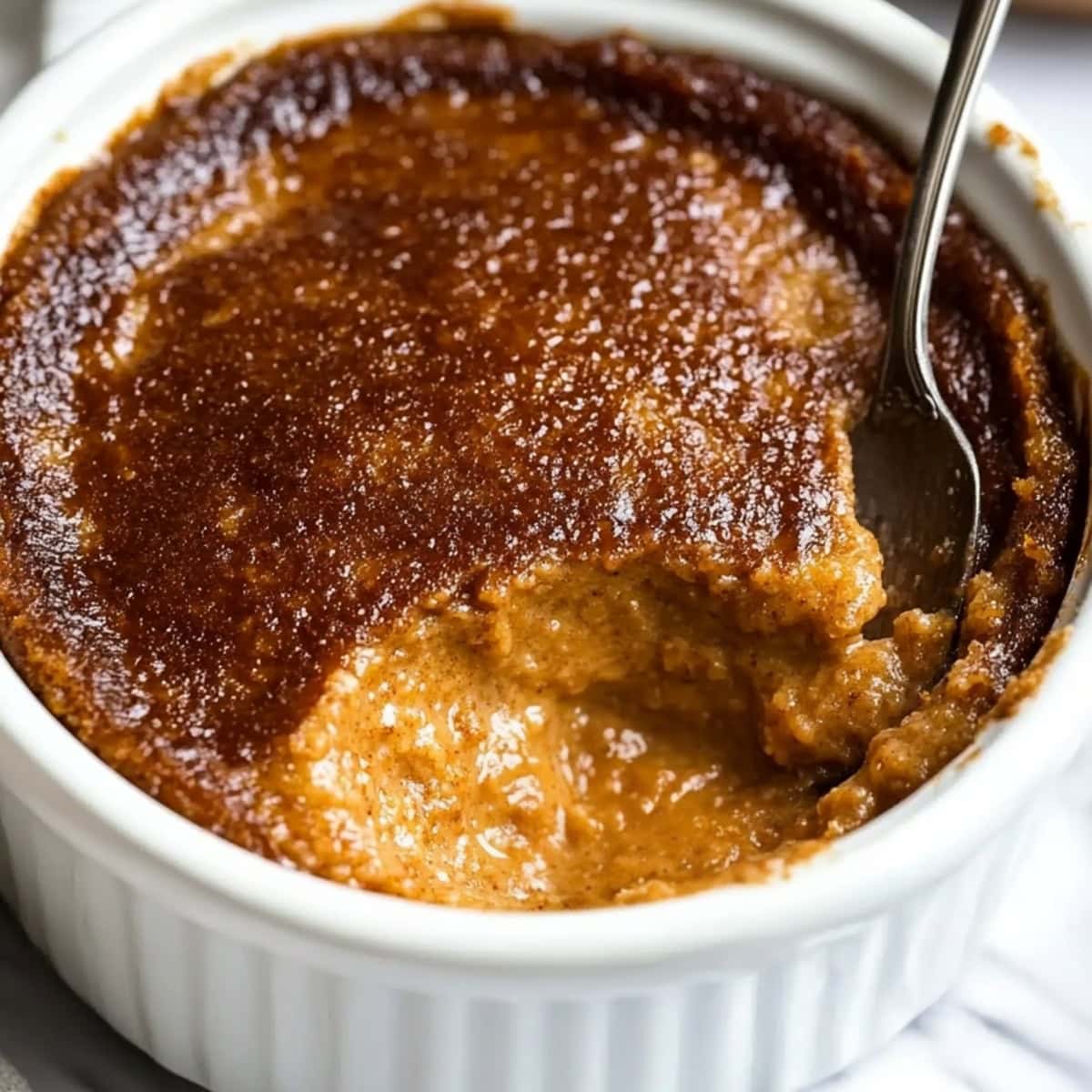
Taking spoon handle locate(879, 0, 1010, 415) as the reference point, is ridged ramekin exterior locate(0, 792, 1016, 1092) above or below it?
below

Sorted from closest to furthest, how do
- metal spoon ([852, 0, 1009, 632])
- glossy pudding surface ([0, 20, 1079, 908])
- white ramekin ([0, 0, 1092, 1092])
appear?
white ramekin ([0, 0, 1092, 1092]), glossy pudding surface ([0, 20, 1079, 908]), metal spoon ([852, 0, 1009, 632])

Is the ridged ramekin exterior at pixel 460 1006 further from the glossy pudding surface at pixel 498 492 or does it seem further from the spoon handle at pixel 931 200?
the spoon handle at pixel 931 200

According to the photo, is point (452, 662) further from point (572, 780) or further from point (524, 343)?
point (524, 343)

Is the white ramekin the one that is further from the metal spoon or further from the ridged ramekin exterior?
the metal spoon

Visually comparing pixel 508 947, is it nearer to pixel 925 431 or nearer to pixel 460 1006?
pixel 460 1006

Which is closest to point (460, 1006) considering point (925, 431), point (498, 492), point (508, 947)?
point (508, 947)

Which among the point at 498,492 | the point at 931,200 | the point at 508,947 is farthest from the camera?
the point at 931,200

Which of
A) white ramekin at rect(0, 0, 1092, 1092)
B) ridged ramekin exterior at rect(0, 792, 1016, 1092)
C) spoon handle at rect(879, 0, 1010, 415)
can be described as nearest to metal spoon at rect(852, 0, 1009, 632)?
spoon handle at rect(879, 0, 1010, 415)
